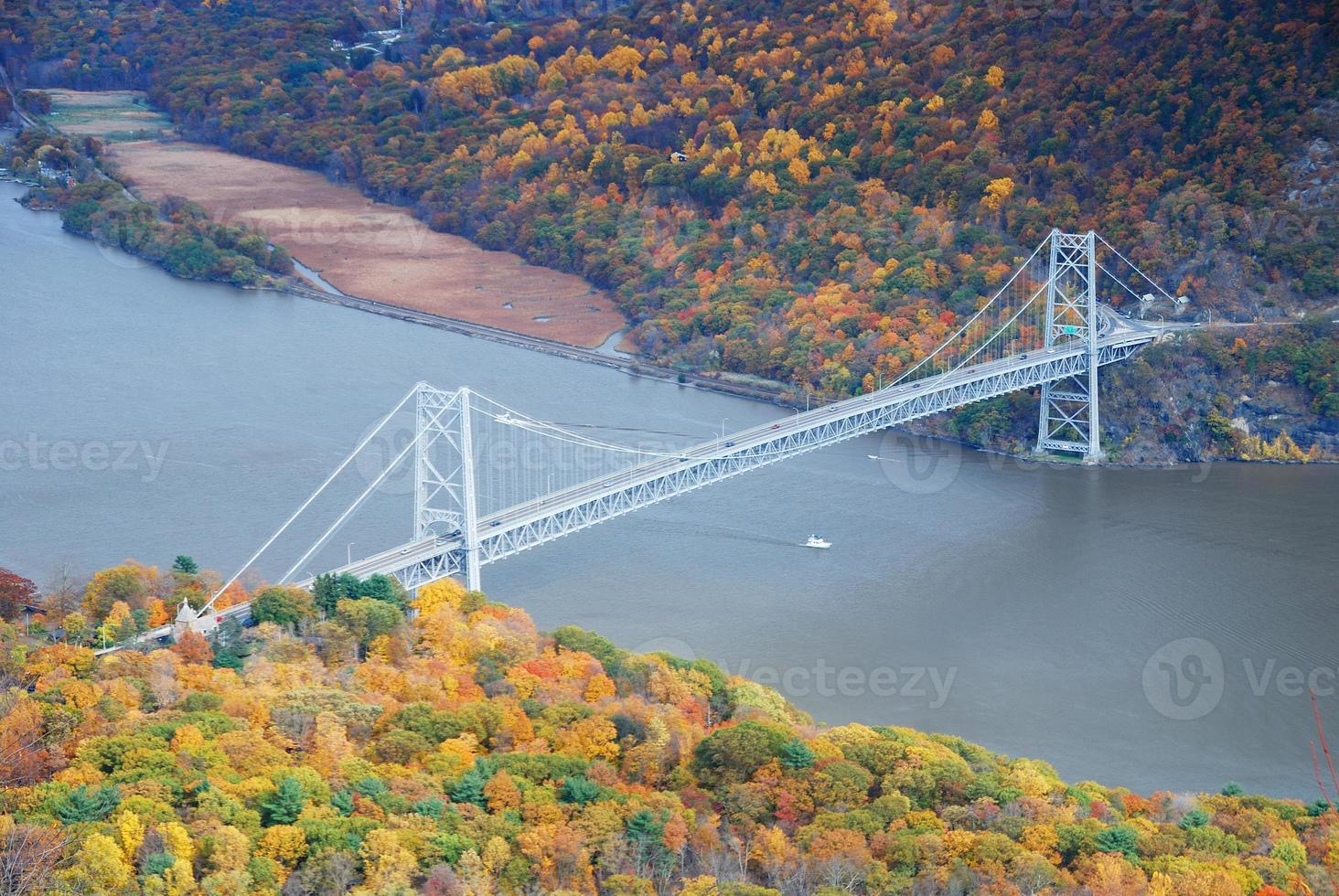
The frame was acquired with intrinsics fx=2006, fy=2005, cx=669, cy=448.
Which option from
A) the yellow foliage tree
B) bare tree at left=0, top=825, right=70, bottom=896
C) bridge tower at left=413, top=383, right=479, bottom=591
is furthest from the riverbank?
bare tree at left=0, top=825, right=70, bottom=896

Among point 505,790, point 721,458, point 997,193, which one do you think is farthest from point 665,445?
point 505,790

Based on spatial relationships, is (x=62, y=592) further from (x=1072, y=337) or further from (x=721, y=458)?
(x=1072, y=337)

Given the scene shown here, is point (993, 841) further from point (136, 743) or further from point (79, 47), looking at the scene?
point (79, 47)

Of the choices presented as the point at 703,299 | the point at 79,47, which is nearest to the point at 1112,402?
the point at 703,299

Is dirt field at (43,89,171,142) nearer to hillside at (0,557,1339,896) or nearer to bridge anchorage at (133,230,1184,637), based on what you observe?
bridge anchorage at (133,230,1184,637)

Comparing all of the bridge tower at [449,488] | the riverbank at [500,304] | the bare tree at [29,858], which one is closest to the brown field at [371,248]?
the riverbank at [500,304]
